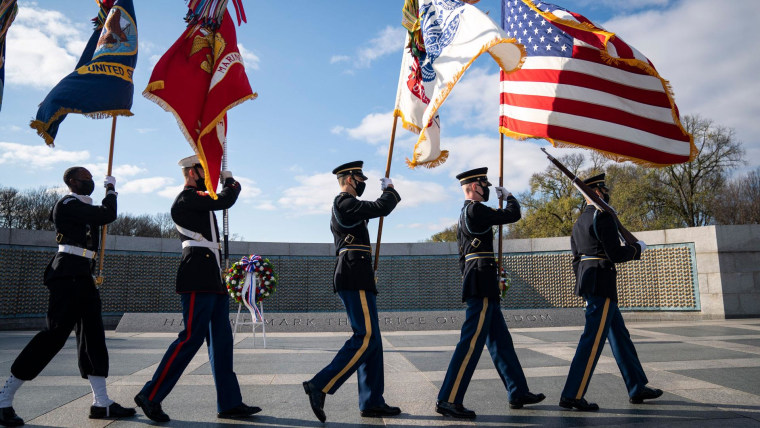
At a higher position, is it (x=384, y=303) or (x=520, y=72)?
(x=520, y=72)

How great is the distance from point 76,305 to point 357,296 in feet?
7.04

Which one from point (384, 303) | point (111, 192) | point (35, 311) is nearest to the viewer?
point (111, 192)

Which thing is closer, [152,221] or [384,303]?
[384,303]

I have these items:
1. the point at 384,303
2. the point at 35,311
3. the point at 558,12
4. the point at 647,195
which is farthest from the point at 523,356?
the point at 647,195

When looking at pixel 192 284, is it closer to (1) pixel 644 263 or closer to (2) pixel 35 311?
(2) pixel 35 311

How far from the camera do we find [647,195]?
27828 mm

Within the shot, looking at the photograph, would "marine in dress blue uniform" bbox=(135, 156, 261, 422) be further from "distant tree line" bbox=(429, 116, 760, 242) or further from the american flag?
"distant tree line" bbox=(429, 116, 760, 242)

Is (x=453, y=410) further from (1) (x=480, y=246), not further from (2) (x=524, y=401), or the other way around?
(1) (x=480, y=246)

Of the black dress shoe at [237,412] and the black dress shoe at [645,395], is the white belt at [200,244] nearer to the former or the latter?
the black dress shoe at [237,412]

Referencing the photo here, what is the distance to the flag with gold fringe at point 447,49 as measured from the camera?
4.52 meters

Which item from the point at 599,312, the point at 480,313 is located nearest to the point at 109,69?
the point at 480,313

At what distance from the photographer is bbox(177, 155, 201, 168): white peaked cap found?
164 inches

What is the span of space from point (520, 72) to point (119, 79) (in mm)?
4272

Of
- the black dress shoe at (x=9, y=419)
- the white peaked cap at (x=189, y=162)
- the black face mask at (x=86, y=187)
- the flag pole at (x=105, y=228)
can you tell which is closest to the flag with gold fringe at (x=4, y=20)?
the flag pole at (x=105, y=228)
